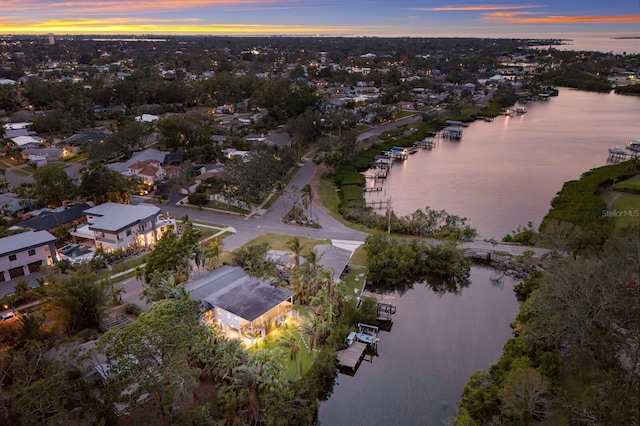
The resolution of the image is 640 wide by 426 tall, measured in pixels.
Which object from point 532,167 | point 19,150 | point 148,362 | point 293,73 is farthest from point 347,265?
point 293,73

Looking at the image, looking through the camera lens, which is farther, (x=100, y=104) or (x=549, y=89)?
(x=549, y=89)

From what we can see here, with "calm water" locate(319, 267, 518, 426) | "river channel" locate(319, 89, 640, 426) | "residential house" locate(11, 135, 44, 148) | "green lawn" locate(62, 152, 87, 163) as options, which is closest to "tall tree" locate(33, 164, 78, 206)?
"green lawn" locate(62, 152, 87, 163)

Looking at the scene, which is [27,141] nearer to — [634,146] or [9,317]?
[9,317]

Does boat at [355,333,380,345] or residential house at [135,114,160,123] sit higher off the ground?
residential house at [135,114,160,123]

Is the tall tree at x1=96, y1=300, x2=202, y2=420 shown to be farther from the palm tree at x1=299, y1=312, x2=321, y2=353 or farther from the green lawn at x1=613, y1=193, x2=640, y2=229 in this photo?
the green lawn at x1=613, y1=193, x2=640, y2=229

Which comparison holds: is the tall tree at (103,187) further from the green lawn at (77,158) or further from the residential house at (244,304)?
the green lawn at (77,158)

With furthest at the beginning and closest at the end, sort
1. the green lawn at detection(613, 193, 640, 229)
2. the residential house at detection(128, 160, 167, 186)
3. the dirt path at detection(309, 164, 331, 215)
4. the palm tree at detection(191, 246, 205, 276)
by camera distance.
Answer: the residential house at detection(128, 160, 167, 186) → the dirt path at detection(309, 164, 331, 215) → the green lawn at detection(613, 193, 640, 229) → the palm tree at detection(191, 246, 205, 276)

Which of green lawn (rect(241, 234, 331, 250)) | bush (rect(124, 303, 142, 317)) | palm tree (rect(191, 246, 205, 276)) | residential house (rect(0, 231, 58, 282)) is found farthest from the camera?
green lawn (rect(241, 234, 331, 250))

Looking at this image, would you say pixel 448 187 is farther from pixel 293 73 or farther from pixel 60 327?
pixel 293 73

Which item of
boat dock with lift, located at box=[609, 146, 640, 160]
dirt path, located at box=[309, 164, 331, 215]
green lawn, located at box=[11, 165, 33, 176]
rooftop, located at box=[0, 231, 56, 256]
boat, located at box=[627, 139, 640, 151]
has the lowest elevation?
green lawn, located at box=[11, 165, 33, 176]
